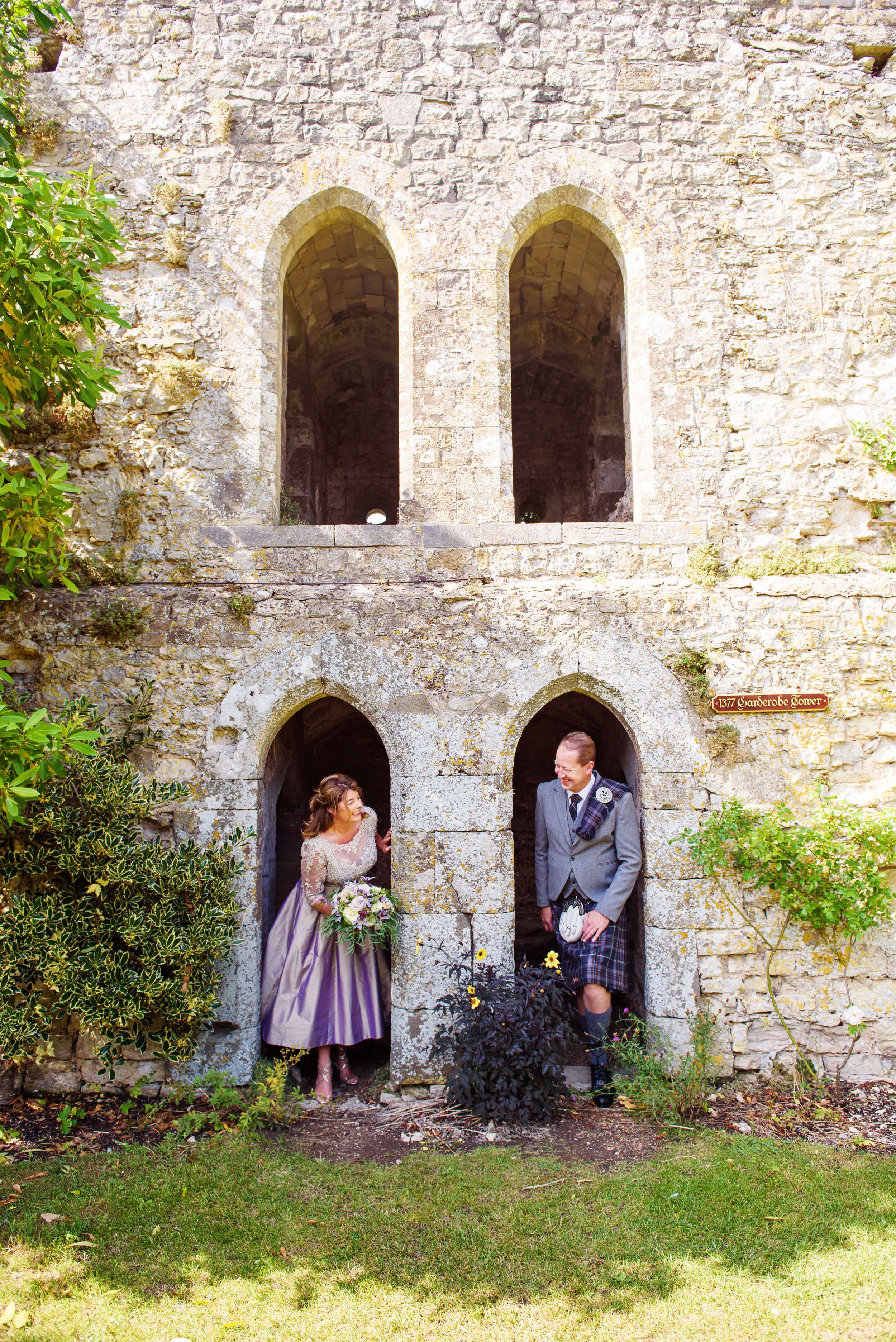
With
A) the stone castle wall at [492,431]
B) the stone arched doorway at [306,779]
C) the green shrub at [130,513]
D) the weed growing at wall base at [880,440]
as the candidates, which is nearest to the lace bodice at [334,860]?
the stone arched doorway at [306,779]

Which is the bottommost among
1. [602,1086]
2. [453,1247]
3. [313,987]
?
[453,1247]

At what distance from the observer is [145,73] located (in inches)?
212

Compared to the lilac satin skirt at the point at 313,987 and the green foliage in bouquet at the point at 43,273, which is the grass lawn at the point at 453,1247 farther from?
the green foliage in bouquet at the point at 43,273

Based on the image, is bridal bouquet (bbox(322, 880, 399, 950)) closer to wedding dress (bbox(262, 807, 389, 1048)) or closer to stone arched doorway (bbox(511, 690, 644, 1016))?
wedding dress (bbox(262, 807, 389, 1048))

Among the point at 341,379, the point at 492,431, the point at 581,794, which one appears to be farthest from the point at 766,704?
the point at 341,379

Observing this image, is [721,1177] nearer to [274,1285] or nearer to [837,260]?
[274,1285]

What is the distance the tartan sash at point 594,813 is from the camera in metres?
5.08

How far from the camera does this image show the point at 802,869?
15.6ft

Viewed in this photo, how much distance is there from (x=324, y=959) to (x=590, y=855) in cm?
180

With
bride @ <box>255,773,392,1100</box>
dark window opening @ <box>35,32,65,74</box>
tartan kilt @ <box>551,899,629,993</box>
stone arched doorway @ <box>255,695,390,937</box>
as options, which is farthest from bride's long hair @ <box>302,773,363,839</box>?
dark window opening @ <box>35,32,65,74</box>

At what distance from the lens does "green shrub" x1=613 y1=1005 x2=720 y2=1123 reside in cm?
449

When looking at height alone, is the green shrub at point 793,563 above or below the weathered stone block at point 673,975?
above

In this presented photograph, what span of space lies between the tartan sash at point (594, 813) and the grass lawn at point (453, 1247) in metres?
1.76

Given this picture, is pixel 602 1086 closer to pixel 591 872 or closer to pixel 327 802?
pixel 591 872
